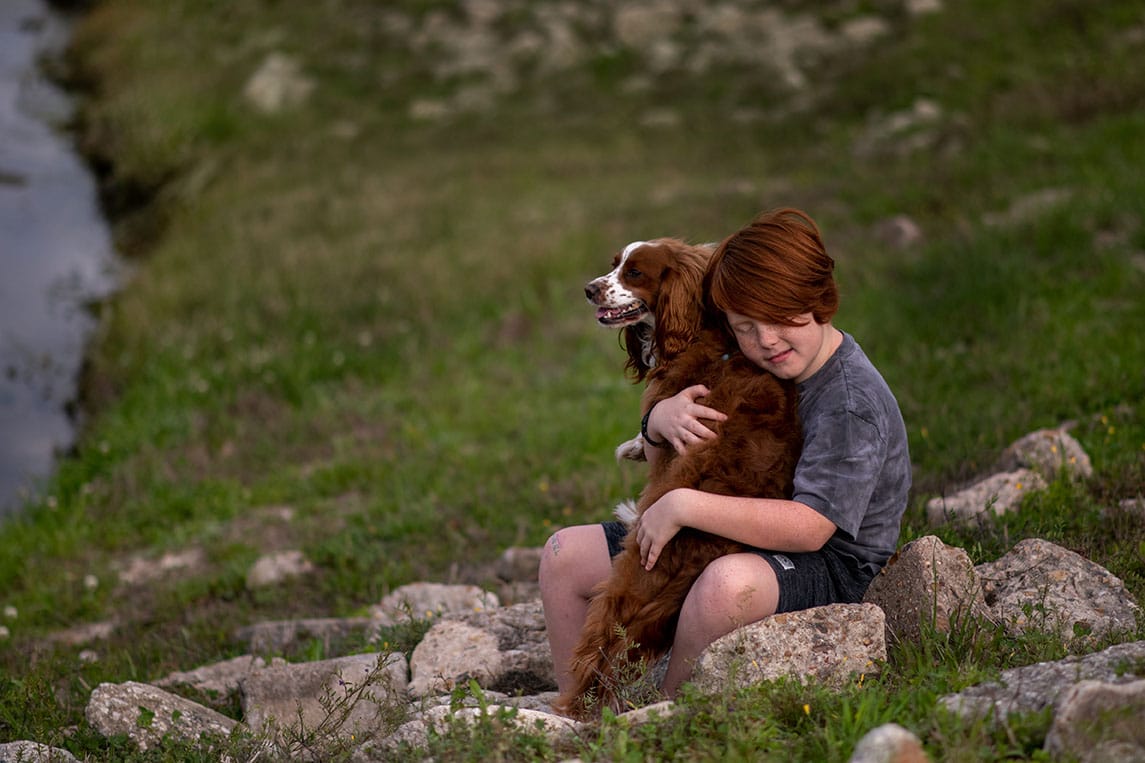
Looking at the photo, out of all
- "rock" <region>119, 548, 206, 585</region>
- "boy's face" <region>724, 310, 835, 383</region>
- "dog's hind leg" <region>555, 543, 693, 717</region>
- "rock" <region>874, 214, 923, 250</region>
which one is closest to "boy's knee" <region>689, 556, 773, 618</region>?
"dog's hind leg" <region>555, 543, 693, 717</region>

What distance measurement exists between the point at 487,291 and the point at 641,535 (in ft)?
26.3

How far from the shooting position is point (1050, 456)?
5488 millimetres

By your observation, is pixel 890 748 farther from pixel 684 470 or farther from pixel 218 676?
pixel 218 676

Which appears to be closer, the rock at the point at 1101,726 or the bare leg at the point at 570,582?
the rock at the point at 1101,726

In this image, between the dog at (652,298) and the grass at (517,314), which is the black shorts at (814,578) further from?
the dog at (652,298)

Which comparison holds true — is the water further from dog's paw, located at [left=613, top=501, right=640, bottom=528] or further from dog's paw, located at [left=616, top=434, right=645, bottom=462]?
dog's paw, located at [left=613, top=501, right=640, bottom=528]

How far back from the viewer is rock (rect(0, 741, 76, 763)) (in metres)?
3.80

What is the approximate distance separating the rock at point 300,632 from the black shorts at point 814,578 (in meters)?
2.32

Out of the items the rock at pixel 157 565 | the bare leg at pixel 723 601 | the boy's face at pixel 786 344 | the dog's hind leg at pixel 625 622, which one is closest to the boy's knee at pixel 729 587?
the bare leg at pixel 723 601

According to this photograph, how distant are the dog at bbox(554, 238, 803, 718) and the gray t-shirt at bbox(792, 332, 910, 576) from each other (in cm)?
12

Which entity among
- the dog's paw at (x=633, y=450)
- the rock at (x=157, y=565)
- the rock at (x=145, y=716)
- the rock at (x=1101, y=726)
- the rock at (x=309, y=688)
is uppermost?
the rock at (x=1101, y=726)

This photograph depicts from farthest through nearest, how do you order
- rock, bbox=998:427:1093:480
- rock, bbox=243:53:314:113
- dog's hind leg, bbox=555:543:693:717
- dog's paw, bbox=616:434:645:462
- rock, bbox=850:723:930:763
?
rock, bbox=243:53:314:113 → rock, bbox=998:427:1093:480 → dog's paw, bbox=616:434:645:462 → dog's hind leg, bbox=555:543:693:717 → rock, bbox=850:723:930:763

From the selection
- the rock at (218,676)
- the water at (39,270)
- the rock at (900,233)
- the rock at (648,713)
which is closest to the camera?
the rock at (648,713)

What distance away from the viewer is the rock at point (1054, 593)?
12.4 ft
